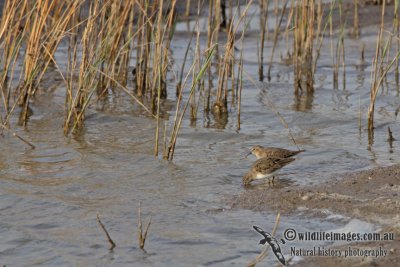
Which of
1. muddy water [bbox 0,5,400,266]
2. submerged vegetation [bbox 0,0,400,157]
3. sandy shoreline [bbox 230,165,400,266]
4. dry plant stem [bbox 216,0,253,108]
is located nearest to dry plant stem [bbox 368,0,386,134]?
submerged vegetation [bbox 0,0,400,157]

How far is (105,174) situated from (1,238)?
1.54m

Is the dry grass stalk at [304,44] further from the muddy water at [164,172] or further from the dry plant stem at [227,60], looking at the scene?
the dry plant stem at [227,60]

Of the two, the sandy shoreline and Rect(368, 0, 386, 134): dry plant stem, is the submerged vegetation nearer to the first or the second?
Rect(368, 0, 386, 134): dry plant stem

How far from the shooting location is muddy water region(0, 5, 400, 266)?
4980 millimetres

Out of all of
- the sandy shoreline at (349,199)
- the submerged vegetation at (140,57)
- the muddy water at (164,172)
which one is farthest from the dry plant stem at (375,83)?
the sandy shoreline at (349,199)

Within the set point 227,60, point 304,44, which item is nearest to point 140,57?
point 227,60

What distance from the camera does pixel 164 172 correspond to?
6.64 metres

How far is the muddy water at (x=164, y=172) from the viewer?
16.3ft

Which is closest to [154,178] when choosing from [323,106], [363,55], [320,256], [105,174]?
[105,174]

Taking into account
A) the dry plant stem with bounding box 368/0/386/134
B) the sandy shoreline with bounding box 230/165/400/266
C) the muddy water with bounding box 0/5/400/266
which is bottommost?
the muddy water with bounding box 0/5/400/266

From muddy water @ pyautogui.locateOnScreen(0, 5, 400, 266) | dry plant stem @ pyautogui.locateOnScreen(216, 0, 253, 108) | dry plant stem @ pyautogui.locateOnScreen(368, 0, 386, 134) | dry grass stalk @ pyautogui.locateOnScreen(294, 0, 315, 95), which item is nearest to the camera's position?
muddy water @ pyautogui.locateOnScreen(0, 5, 400, 266)

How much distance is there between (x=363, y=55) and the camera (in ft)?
35.9

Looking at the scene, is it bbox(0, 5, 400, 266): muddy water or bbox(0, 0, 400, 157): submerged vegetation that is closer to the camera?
bbox(0, 5, 400, 266): muddy water

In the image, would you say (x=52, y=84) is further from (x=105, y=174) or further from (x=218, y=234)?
(x=218, y=234)
